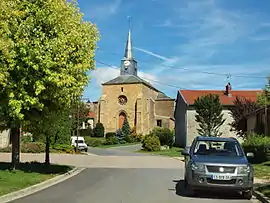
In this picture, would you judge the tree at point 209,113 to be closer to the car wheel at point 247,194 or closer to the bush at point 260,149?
the bush at point 260,149

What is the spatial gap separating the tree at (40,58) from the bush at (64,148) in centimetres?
2784

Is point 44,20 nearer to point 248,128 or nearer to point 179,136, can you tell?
point 248,128

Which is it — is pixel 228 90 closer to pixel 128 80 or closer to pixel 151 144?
pixel 151 144

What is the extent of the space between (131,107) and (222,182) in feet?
244

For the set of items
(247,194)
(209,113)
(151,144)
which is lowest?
(247,194)

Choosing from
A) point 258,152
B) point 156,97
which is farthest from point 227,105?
point 156,97

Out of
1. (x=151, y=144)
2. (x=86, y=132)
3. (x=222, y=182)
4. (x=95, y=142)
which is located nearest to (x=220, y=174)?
(x=222, y=182)

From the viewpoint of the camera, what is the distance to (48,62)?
16.6 m

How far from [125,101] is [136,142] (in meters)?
11.2

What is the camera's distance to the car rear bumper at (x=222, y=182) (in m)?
13.0

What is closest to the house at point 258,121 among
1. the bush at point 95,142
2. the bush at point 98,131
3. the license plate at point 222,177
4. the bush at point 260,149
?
the bush at point 260,149

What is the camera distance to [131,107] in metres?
87.5

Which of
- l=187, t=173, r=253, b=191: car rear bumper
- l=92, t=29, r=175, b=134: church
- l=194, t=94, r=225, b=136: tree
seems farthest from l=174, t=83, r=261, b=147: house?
l=187, t=173, r=253, b=191: car rear bumper

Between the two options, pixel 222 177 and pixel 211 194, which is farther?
pixel 211 194
